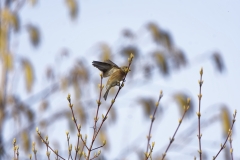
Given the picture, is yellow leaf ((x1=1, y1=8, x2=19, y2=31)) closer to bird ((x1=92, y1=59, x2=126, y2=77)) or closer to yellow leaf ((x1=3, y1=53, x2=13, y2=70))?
yellow leaf ((x1=3, y1=53, x2=13, y2=70))

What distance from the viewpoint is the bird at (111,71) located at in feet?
13.1

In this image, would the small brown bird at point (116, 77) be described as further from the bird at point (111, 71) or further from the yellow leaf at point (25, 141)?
the yellow leaf at point (25, 141)

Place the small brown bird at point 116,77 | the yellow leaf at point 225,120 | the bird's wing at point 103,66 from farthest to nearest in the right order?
1. the yellow leaf at point 225,120
2. the small brown bird at point 116,77
3. the bird's wing at point 103,66

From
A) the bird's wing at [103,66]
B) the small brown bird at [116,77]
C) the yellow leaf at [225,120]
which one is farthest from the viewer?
the yellow leaf at [225,120]

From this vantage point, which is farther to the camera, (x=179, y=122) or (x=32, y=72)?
(x=32, y=72)

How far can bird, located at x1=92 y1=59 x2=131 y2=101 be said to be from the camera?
399 cm

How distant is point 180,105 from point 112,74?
3.14m

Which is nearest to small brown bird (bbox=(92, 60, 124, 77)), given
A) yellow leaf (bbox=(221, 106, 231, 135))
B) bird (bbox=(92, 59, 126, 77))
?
bird (bbox=(92, 59, 126, 77))

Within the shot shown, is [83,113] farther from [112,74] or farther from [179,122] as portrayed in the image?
[179,122]

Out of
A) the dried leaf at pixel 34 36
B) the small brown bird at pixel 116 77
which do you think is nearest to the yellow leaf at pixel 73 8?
the dried leaf at pixel 34 36

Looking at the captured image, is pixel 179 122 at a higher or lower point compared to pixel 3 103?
lower

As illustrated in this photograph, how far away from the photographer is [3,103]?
303 inches

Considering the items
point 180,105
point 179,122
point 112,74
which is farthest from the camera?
point 180,105

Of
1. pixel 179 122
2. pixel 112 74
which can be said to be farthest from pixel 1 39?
pixel 179 122
